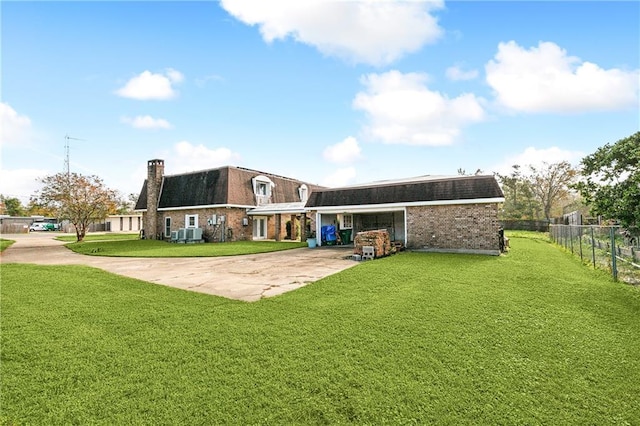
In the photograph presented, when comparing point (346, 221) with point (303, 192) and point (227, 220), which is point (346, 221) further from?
point (303, 192)

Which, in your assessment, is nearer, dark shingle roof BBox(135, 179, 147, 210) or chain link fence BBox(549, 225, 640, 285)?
chain link fence BBox(549, 225, 640, 285)

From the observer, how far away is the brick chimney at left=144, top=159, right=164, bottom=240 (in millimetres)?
27016

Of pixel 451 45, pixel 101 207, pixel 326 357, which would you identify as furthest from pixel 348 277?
pixel 101 207

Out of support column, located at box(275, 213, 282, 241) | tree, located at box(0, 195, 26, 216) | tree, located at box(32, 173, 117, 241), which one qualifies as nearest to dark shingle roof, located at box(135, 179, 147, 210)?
tree, located at box(32, 173, 117, 241)

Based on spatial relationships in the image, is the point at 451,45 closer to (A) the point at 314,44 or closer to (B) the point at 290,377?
(A) the point at 314,44

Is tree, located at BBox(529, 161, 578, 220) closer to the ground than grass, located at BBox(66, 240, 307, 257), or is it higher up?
higher up

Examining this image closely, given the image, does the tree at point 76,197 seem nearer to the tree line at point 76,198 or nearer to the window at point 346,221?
the tree line at point 76,198

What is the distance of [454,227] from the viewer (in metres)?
14.7

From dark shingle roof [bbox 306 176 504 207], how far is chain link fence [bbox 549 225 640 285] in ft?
11.9

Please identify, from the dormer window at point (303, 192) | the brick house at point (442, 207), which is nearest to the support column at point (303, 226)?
the brick house at point (442, 207)

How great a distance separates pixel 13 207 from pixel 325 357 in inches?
3412

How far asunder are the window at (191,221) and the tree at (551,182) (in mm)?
45297

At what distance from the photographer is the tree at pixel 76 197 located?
24719mm

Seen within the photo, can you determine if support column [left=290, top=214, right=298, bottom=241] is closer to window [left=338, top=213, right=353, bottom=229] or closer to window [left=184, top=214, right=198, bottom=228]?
window [left=338, top=213, right=353, bottom=229]
